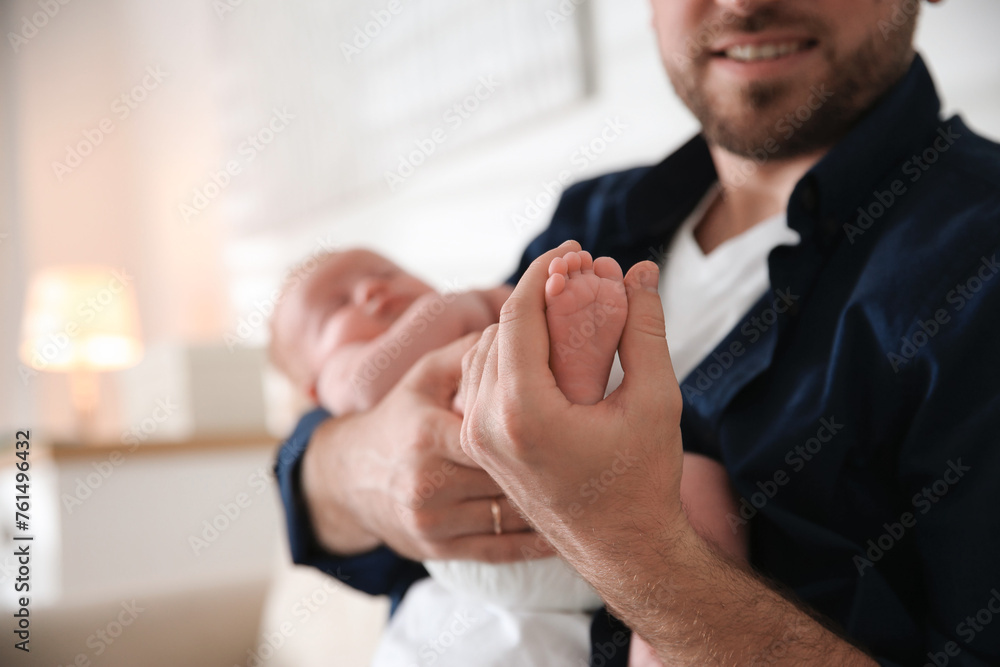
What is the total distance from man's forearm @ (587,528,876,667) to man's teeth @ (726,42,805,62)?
59cm

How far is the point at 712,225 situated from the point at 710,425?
371 millimetres

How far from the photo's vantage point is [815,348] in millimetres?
754

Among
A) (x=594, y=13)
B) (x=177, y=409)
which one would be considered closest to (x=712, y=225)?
(x=594, y=13)

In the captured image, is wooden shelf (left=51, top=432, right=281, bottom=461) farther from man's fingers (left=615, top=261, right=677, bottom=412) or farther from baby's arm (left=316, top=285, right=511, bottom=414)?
man's fingers (left=615, top=261, right=677, bottom=412)

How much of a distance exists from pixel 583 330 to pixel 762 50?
0.55 m

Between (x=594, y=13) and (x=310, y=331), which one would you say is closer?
(x=310, y=331)

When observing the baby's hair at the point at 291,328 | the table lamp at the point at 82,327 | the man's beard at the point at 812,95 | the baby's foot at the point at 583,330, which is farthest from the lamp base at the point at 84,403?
the baby's foot at the point at 583,330

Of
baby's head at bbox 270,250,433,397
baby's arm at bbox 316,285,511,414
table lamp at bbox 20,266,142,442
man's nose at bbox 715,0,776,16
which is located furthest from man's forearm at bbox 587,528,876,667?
table lamp at bbox 20,266,142,442

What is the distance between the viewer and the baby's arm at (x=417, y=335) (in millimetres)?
1009

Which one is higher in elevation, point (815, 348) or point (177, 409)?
point (815, 348)

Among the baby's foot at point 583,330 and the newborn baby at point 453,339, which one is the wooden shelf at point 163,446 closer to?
the newborn baby at point 453,339

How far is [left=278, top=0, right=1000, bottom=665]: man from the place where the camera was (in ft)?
1.70

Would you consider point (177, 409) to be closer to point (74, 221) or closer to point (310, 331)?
point (310, 331)

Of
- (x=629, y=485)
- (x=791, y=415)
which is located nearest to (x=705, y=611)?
(x=629, y=485)
